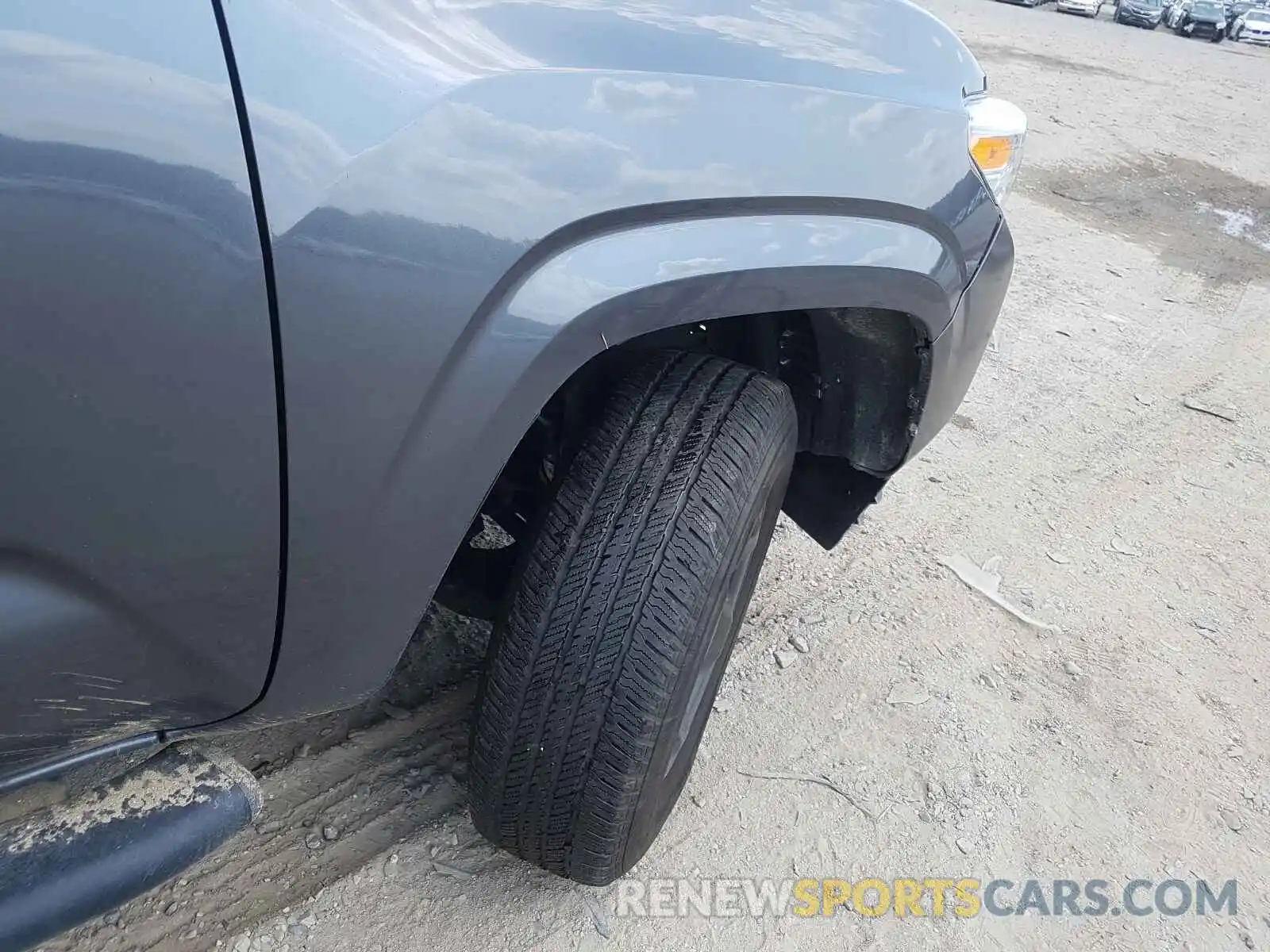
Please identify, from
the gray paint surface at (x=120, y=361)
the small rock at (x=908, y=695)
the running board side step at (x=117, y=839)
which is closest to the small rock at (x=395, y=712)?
the running board side step at (x=117, y=839)

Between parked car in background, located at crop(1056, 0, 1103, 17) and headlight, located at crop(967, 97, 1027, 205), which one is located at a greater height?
headlight, located at crop(967, 97, 1027, 205)

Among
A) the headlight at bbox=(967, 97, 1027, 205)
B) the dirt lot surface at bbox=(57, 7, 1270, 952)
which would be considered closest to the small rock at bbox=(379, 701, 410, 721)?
the dirt lot surface at bbox=(57, 7, 1270, 952)

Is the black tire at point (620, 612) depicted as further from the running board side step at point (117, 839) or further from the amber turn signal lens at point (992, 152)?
the amber turn signal lens at point (992, 152)

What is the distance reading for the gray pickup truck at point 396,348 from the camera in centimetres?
94

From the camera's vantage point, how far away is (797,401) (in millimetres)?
2070

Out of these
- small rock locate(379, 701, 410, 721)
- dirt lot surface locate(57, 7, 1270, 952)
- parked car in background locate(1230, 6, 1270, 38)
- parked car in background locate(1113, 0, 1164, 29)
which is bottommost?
parked car in background locate(1230, 6, 1270, 38)

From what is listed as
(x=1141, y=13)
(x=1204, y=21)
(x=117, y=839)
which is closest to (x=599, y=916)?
(x=117, y=839)

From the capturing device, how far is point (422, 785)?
2037mm

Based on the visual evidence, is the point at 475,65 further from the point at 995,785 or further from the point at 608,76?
the point at 995,785

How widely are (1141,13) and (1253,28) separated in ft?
9.27

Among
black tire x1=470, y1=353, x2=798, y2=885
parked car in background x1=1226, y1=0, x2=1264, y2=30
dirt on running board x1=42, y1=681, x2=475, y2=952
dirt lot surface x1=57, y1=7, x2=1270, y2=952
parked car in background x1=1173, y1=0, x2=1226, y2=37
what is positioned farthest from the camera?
parked car in background x1=1226, y1=0, x2=1264, y2=30

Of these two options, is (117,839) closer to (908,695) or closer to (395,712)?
(395,712)

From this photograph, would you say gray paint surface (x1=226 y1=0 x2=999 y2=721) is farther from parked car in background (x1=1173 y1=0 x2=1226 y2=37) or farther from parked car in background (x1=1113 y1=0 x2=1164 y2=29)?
parked car in background (x1=1173 y1=0 x2=1226 y2=37)

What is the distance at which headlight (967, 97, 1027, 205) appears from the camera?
179 centimetres
